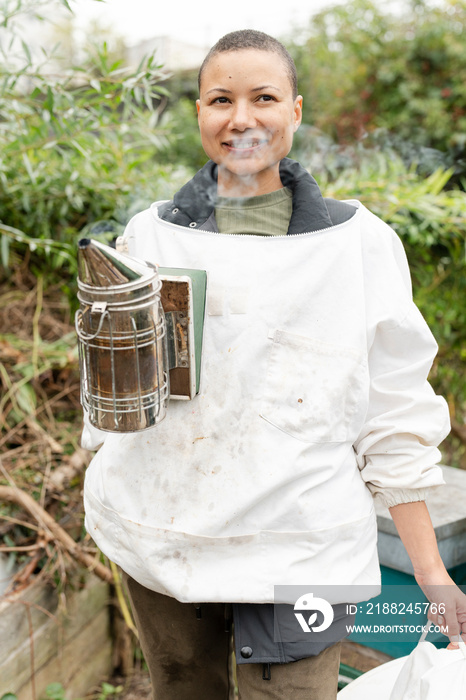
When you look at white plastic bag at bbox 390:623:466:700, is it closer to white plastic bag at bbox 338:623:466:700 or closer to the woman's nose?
white plastic bag at bbox 338:623:466:700

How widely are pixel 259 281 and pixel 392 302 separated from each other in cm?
29

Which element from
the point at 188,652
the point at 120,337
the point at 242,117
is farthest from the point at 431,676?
the point at 242,117

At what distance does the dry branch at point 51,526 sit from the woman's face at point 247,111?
5.55 ft

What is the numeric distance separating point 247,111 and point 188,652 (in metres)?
1.25

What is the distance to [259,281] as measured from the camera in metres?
1.30

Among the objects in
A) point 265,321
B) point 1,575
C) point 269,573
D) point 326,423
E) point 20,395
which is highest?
point 265,321

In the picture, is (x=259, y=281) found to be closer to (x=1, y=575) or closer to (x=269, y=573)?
(x=269, y=573)

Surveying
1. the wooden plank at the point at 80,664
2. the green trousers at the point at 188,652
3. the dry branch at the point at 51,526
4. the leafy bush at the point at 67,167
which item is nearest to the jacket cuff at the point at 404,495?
the green trousers at the point at 188,652

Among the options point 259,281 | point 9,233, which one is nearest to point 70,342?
point 9,233

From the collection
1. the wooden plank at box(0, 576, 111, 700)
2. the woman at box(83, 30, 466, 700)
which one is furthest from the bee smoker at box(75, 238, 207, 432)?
the wooden plank at box(0, 576, 111, 700)

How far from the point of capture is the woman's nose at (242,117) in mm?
1291

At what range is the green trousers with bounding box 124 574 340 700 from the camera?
4.45ft

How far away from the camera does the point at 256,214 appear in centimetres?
142

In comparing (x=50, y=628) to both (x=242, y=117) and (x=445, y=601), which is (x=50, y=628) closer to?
(x=445, y=601)
